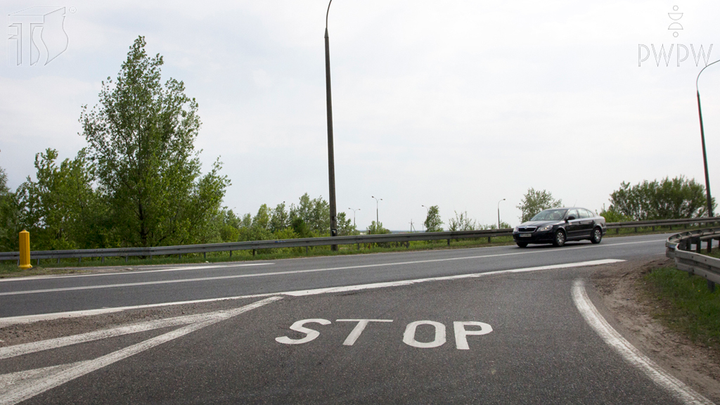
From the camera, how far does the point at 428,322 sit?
5.52 m

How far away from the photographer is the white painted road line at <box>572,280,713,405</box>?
3.37 m

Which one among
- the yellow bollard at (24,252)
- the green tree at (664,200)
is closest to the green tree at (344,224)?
the green tree at (664,200)

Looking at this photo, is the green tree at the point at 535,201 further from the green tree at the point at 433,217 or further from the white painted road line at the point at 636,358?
the white painted road line at the point at 636,358

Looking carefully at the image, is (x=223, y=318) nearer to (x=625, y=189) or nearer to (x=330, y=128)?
(x=330, y=128)

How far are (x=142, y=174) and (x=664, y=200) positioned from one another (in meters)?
55.4

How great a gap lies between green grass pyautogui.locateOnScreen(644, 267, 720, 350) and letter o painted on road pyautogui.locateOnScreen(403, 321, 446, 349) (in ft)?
8.95

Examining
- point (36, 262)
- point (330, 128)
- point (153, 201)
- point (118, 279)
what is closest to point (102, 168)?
point (153, 201)

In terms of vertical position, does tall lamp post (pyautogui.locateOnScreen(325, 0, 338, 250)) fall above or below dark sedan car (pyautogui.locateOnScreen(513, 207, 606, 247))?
above

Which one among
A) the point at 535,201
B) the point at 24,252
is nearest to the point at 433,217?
the point at 535,201

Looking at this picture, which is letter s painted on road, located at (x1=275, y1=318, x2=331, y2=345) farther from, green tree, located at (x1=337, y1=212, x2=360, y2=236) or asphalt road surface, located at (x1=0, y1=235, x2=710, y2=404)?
green tree, located at (x1=337, y1=212, x2=360, y2=236)

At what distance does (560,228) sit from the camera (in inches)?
722

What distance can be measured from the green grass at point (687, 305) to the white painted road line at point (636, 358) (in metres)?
0.81

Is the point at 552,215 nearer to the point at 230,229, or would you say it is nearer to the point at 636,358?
the point at 636,358

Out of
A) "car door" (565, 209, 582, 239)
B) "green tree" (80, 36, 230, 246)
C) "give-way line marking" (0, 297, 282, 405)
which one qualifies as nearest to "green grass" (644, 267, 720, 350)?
"give-way line marking" (0, 297, 282, 405)
